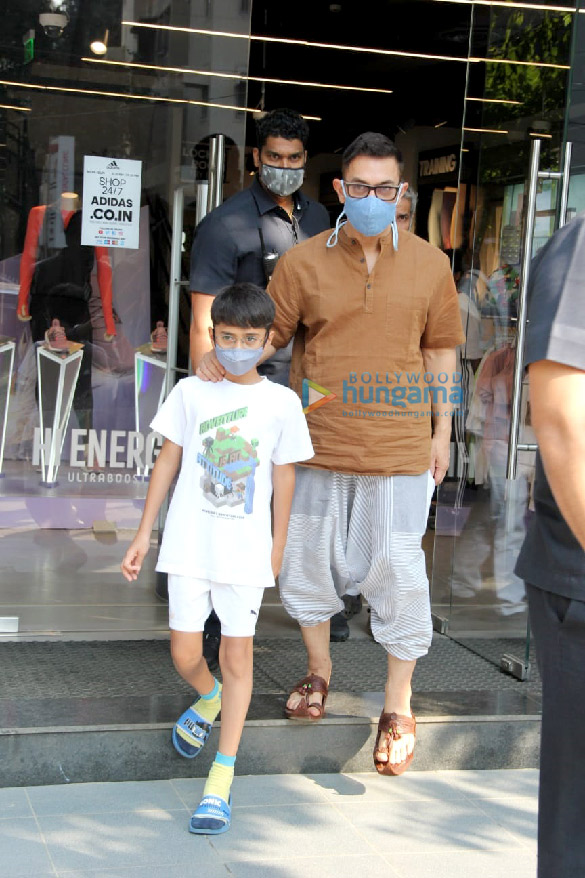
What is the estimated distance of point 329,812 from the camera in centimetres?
347

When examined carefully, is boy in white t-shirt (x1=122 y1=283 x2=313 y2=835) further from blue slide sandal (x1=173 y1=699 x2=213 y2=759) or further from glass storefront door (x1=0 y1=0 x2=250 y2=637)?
glass storefront door (x1=0 y1=0 x2=250 y2=637)

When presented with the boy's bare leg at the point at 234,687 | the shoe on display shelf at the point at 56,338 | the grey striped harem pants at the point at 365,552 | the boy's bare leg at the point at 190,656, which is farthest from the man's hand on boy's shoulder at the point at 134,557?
the shoe on display shelf at the point at 56,338

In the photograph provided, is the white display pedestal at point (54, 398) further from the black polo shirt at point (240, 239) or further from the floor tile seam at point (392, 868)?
the floor tile seam at point (392, 868)

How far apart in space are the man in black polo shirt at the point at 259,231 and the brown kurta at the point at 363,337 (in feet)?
1.19

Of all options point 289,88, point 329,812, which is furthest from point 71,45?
point 289,88

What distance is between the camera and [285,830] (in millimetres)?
3322

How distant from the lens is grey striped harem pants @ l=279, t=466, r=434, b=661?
3629 mm

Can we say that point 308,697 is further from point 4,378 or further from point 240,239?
point 4,378

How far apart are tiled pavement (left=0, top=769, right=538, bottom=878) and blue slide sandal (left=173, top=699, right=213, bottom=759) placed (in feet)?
0.44

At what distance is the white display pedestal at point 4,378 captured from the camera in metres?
5.03

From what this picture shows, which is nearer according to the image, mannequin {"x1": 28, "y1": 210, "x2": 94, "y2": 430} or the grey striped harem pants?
the grey striped harem pants

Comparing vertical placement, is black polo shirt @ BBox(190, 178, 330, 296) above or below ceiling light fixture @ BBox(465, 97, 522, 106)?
below

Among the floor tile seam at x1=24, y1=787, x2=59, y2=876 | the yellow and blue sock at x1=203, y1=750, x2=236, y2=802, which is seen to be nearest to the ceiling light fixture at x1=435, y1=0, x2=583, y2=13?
the yellow and blue sock at x1=203, y1=750, x2=236, y2=802

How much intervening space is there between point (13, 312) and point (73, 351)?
0.31 metres
